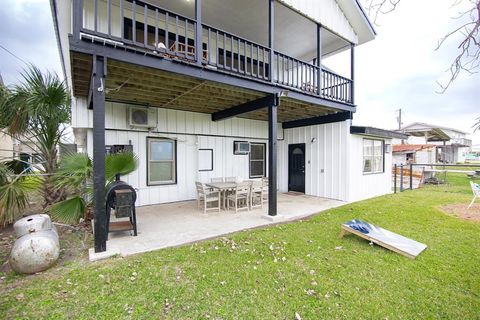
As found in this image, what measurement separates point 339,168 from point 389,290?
574 cm

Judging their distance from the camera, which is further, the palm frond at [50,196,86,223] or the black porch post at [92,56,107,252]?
the palm frond at [50,196,86,223]

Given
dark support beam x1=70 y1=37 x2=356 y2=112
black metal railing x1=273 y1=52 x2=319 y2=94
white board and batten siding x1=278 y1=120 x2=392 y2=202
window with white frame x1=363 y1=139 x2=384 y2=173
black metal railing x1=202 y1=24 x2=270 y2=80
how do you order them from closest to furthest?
dark support beam x1=70 y1=37 x2=356 y2=112 < black metal railing x1=202 y1=24 x2=270 y2=80 < black metal railing x1=273 y1=52 x2=319 y2=94 < white board and batten siding x1=278 y1=120 x2=392 y2=202 < window with white frame x1=363 y1=139 x2=384 y2=173

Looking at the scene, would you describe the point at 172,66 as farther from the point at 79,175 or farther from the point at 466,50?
the point at 466,50

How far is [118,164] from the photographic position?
14.6 ft

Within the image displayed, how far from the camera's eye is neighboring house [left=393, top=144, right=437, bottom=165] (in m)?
15.9

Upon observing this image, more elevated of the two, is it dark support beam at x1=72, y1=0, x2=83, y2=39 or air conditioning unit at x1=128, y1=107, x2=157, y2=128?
dark support beam at x1=72, y1=0, x2=83, y2=39

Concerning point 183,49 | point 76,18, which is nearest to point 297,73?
point 183,49

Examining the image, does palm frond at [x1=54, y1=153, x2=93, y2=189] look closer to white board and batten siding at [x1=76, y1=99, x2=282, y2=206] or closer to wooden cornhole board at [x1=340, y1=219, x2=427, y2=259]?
white board and batten siding at [x1=76, y1=99, x2=282, y2=206]

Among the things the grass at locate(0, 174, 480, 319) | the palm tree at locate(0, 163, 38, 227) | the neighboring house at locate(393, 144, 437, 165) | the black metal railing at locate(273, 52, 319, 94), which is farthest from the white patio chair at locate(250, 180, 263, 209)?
the neighboring house at locate(393, 144, 437, 165)

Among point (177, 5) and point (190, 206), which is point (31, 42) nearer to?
point (177, 5)

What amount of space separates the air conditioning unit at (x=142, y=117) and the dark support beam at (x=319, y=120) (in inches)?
218

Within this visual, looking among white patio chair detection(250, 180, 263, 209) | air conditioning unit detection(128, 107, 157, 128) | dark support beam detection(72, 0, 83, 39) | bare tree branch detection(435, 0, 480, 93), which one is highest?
dark support beam detection(72, 0, 83, 39)

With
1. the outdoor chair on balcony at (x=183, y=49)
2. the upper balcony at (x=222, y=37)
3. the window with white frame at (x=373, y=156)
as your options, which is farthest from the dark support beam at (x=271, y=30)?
the window with white frame at (x=373, y=156)

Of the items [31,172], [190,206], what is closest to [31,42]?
[31,172]
